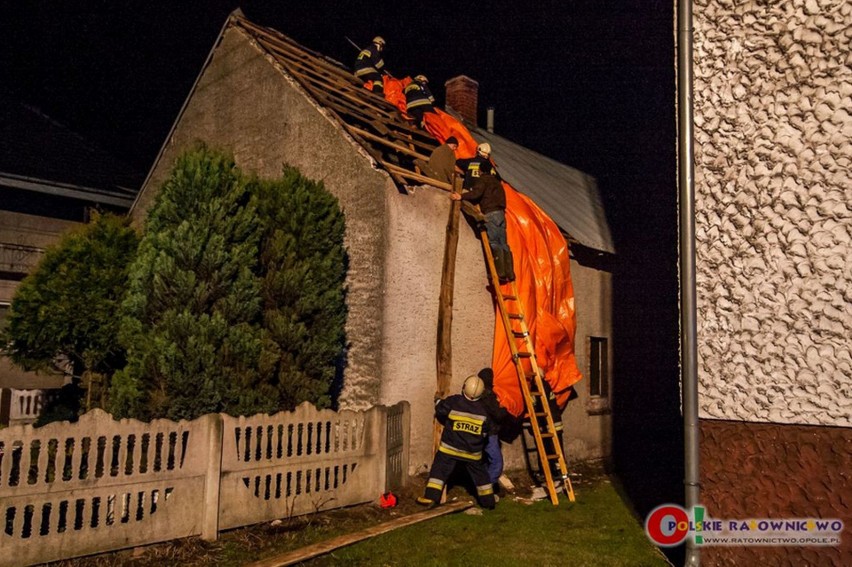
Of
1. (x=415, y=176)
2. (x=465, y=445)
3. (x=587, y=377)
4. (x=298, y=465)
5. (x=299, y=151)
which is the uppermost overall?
(x=299, y=151)

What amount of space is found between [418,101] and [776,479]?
8746 mm

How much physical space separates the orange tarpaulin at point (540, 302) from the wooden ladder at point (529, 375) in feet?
0.54

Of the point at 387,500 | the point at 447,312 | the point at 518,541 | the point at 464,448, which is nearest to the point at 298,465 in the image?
the point at 387,500

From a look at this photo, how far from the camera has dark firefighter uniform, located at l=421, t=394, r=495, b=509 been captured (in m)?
7.31

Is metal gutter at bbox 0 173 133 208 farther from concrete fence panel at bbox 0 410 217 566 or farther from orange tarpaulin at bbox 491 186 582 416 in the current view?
concrete fence panel at bbox 0 410 217 566

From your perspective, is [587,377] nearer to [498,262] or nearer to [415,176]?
[498,262]

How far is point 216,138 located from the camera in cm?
1172

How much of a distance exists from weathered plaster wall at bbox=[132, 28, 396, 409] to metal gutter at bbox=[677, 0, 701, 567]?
417 cm

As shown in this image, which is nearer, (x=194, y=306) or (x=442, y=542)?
(x=442, y=542)

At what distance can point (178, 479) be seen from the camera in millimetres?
5543

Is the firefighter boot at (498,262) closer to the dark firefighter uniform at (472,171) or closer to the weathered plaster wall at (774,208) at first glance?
the dark firefighter uniform at (472,171)

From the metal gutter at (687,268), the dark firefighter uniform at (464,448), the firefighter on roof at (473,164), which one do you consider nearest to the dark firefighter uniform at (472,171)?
the firefighter on roof at (473,164)

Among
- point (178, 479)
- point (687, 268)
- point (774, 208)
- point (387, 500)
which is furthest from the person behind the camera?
point (387, 500)

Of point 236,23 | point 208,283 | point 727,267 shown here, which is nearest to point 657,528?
point 727,267
